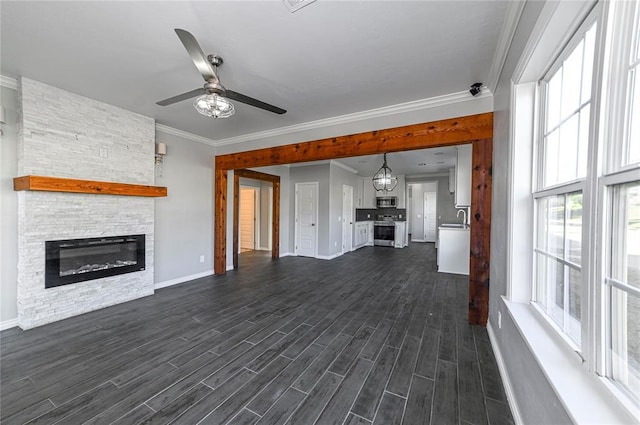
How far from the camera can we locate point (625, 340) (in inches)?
32.9

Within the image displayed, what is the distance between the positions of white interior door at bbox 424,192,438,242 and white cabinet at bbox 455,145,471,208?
5.87m

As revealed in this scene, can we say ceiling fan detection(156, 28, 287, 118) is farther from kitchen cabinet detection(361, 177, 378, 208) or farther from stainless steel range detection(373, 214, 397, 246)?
stainless steel range detection(373, 214, 397, 246)

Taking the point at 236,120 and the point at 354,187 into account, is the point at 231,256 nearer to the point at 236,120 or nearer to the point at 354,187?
the point at 236,120

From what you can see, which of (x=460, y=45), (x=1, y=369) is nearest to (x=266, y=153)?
(x=460, y=45)

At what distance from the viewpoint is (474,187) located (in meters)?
2.81

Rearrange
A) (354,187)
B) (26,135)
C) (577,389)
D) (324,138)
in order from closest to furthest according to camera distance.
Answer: (577,389) → (26,135) → (324,138) → (354,187)

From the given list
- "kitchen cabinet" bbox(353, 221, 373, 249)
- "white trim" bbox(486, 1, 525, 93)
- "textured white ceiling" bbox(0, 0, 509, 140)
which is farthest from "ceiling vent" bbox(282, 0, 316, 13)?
"kitchen cabinet" bbox(353, 221, 373, 249)

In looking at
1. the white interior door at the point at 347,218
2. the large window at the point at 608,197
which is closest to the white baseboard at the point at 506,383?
the large window at the point at 608,197

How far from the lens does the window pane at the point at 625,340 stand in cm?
79

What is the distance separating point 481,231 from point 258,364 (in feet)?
9.01

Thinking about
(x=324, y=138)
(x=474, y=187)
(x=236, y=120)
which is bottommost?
(x=474, y=187)

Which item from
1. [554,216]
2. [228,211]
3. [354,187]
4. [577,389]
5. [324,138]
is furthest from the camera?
[354,187]

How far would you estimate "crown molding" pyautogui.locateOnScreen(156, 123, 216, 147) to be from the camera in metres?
4.17

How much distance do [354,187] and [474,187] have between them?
227 inches
